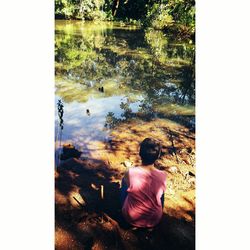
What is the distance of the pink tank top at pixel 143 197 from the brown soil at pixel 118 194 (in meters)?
0.10

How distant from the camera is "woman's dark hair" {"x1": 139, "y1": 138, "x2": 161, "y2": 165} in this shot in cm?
268

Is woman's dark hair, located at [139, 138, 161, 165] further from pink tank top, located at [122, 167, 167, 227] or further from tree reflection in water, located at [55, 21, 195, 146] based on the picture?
tree reflection in water, located at [55, 21, 195, 146]

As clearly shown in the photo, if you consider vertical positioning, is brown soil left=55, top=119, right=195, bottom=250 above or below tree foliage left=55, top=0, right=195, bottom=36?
below

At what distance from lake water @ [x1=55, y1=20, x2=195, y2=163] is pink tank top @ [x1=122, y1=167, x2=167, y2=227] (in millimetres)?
631

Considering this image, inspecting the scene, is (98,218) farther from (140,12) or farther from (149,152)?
(140,12)

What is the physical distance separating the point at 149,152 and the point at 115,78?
1102 millimetres

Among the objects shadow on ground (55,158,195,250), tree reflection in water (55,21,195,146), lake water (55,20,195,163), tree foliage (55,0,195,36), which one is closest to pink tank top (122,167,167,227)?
shadow on ground (55,158,195,250)

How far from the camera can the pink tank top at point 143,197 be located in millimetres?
2582

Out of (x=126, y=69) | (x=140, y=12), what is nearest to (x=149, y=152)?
(x=126, y=69)

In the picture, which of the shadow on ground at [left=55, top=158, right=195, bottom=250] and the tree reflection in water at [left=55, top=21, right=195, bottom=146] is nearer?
the shadow on ground at [left=55, top=158, right=195, bottom=250]

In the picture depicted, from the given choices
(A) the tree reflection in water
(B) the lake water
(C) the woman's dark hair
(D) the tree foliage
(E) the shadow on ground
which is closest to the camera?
(E) the shadow on ground

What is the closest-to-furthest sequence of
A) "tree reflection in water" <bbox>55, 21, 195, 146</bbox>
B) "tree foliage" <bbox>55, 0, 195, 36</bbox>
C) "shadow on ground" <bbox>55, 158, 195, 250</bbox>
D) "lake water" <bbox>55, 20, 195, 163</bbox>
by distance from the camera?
"shadow on ground" <bbox>55, 158, 195, 250</bbox>, "lake water" <bbox>55, 20, 195, 163</bbox>, "tree reflection in water" <bbox>55, 21, 195, 146</bbox>, "tree foliage" <bbox>55, 0, 195, 36</bbox>

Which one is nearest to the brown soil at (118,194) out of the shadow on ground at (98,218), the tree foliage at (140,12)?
the shadow on ground at (98,218)

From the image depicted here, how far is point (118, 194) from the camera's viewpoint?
2.78 metres
